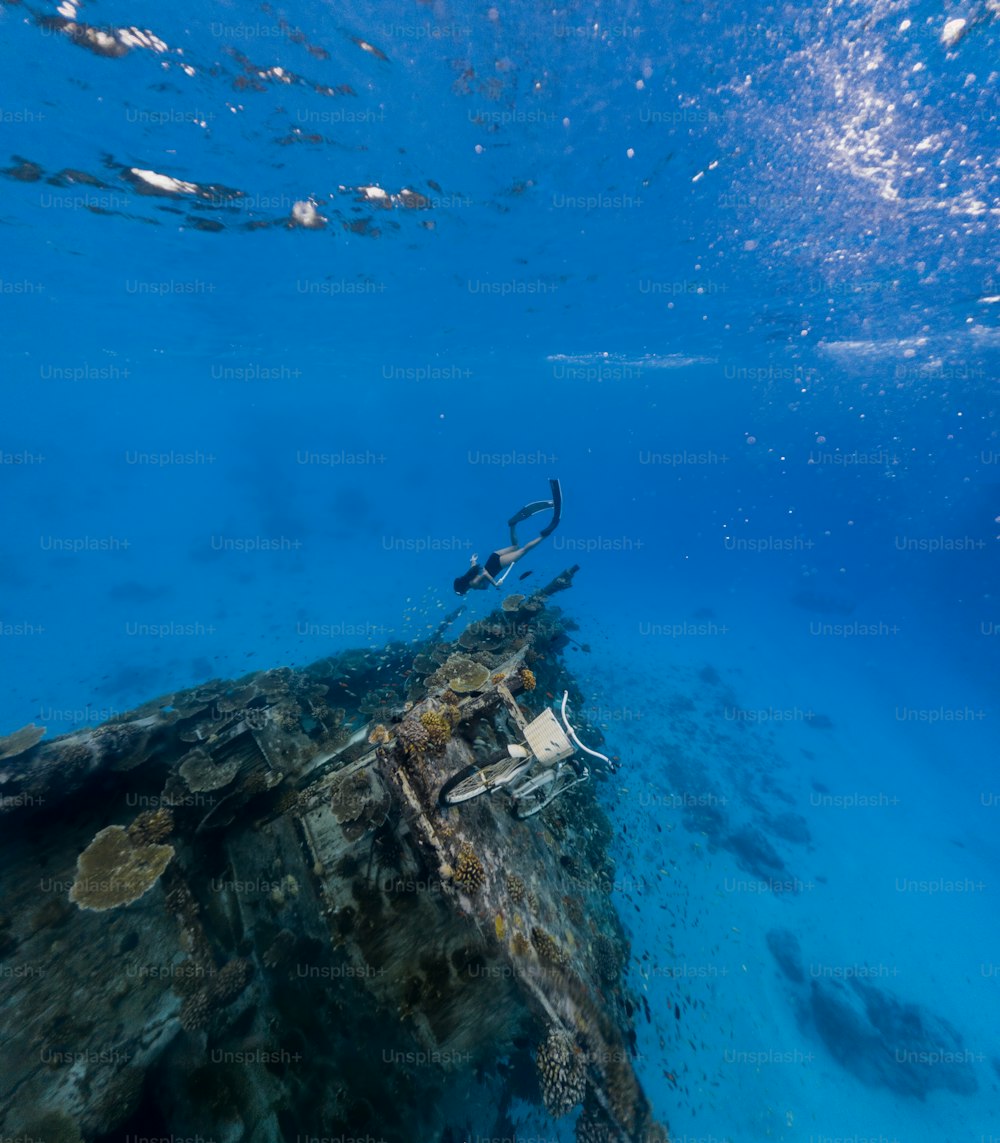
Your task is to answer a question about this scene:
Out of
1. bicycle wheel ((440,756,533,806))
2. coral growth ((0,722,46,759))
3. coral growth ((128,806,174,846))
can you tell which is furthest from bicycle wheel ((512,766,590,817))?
coral growth ((0,722,46,759))

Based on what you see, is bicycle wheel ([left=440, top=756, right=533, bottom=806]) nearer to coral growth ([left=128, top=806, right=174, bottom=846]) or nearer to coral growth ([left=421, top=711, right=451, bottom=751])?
coral growth ([left=421, top=711, right=451, bottom=751])

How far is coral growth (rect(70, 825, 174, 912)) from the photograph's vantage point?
6250mm

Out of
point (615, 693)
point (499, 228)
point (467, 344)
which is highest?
point (467, 344)

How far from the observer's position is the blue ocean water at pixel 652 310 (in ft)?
36.9

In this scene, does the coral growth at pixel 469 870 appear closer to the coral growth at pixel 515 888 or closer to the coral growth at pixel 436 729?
the coral growth at pixel 515 888

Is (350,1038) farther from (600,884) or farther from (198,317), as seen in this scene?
(198,317)

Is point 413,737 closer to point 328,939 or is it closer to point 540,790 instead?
point 540,790

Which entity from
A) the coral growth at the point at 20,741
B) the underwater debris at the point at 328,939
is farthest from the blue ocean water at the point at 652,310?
the coral growth at the point at 20,741

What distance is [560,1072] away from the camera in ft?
16.8

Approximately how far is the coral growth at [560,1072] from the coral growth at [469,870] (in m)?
1.74

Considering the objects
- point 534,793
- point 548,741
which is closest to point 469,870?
point 534,793

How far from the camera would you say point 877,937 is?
1662 centimetres

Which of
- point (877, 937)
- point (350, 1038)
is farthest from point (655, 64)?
point (877, 937)

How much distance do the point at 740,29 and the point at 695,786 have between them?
2381 cm
